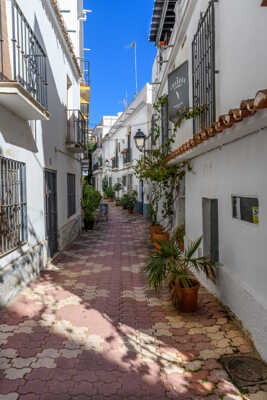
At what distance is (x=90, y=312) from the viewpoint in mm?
4906

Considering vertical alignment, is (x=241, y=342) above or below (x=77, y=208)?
below

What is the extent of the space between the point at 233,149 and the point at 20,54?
13.6 ft

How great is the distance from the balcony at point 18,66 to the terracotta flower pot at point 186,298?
145 inches

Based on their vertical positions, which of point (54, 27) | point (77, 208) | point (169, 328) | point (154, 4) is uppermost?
point (154, 4)

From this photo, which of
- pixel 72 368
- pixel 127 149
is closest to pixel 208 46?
pixel 72 368

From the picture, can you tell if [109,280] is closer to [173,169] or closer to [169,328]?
[169,328]

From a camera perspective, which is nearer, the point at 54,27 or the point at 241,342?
the point at 241,342

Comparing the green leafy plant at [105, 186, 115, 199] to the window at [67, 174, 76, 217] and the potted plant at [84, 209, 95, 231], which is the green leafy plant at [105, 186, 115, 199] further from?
the window at [67, 174, 76, 217]

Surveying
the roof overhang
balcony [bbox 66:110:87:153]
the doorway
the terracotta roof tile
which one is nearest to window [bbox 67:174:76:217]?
balcony [bbox 66:110:87:153]

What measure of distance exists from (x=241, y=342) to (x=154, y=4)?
11.4 metres

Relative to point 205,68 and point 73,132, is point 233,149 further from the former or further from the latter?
point 73,132

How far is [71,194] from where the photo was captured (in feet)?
37.5

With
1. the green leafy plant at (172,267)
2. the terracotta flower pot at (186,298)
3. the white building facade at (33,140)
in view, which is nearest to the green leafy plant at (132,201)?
the white building facade at (33,140)

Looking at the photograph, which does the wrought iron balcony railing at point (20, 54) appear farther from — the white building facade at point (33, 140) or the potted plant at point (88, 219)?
the potted plant at point (88, 219)
